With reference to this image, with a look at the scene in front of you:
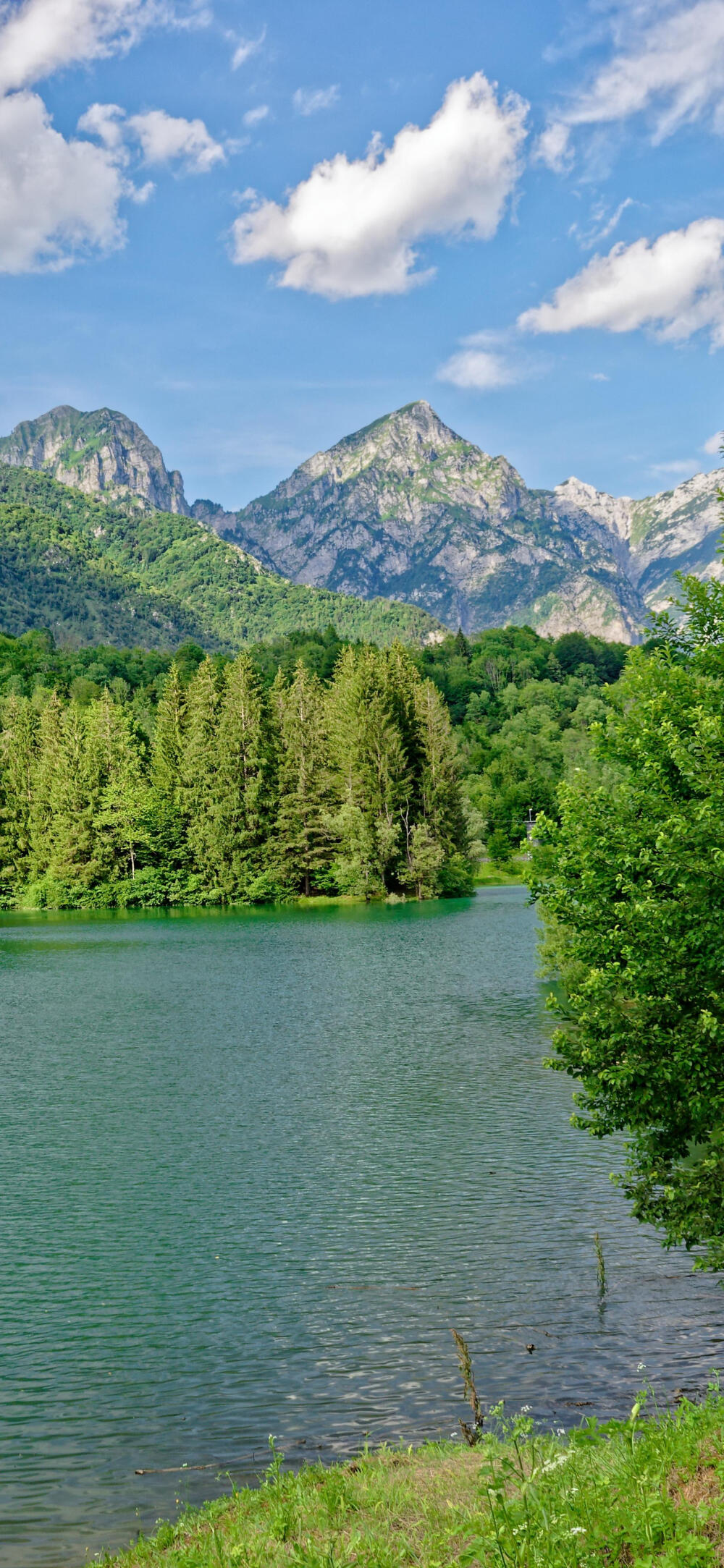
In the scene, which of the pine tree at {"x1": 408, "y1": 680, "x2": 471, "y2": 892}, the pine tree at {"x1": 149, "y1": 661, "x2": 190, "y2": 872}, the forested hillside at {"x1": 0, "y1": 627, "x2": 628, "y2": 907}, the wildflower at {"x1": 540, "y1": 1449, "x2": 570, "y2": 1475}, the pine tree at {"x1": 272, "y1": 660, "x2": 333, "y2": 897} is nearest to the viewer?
the wildflower at {"x1": 540, "y1": 1449, "x2": 570, "y2": 1475}

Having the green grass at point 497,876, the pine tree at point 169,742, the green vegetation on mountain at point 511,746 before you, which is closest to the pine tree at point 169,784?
the pine tree at point 169,742

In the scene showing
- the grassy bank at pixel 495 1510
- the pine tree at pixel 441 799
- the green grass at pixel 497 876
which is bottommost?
the grassy bank at pixel 495 1510

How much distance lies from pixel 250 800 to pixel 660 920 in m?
90.5

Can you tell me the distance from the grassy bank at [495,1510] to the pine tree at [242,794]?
93012 millimetres

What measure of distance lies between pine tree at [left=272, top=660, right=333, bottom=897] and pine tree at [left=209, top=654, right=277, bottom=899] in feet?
5.80

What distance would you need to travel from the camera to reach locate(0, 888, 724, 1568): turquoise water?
12094mm

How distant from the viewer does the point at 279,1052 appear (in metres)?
34.9

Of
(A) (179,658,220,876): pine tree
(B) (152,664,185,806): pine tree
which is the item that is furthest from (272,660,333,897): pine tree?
(B) (152,664,185,806): pine tree

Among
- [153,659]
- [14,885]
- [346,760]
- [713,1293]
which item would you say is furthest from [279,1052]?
[153,659]

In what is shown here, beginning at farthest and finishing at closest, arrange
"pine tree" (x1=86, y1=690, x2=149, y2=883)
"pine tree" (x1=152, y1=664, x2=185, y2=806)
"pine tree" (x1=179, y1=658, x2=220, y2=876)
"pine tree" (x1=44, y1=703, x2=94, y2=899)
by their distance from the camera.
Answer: "pine tree" (x1=152, y1=664, x2=185, y2=806) → "pine tree" (x1=44, y1=703, x2=94, y2=899) → "pine tree" (x1=86, y1=690, x2=149, y2=883) → "pine tree" (x1=179, y1=658, x2=220, y2=876)

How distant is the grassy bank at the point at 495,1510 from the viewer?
746 centimetres

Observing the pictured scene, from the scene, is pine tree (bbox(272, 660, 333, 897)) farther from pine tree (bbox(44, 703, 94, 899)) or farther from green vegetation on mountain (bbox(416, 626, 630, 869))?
pine tree (bbox(44, 703, 94, 899))

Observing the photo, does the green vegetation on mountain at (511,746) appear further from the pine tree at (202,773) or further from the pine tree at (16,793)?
the pine tree at (16,793)

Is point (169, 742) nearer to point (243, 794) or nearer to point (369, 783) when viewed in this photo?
point (243, 794)
